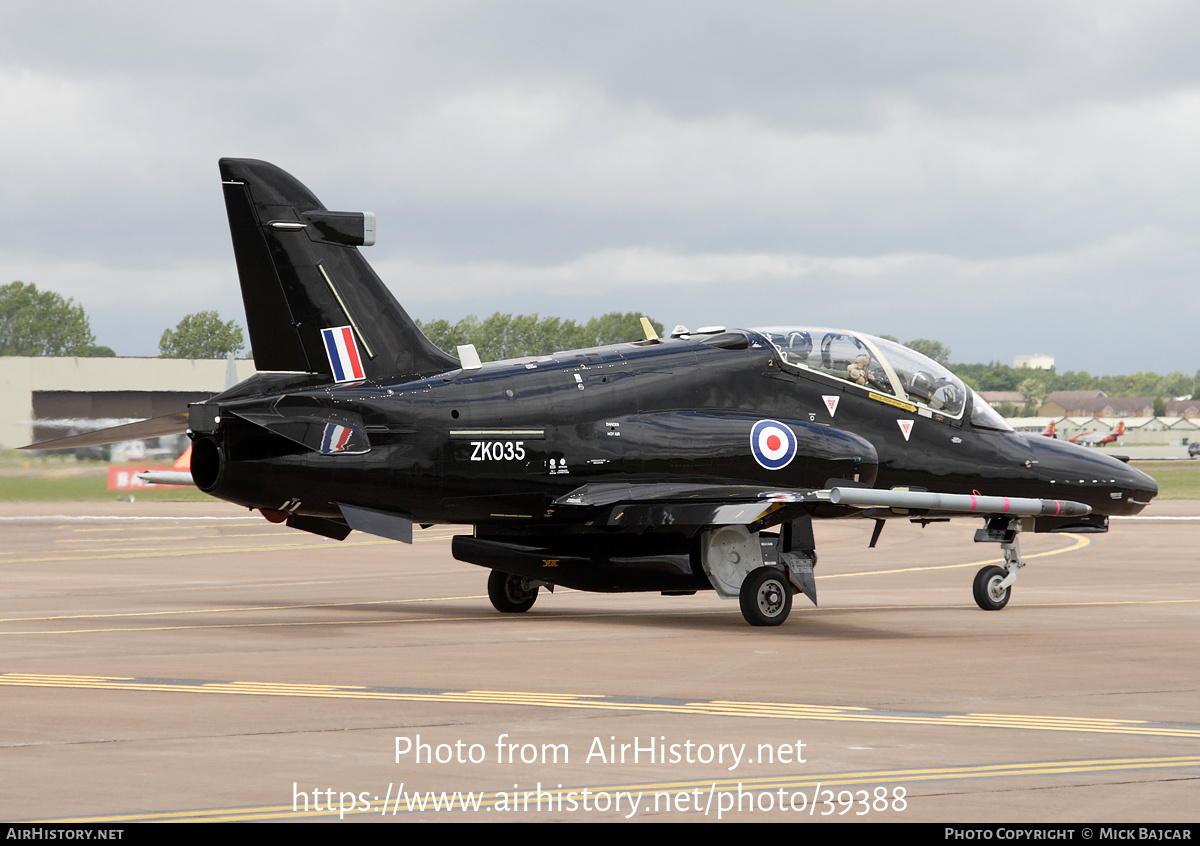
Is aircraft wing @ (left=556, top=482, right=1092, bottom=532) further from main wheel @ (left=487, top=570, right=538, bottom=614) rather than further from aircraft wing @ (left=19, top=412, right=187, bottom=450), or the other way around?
aircraft wing @ (left=19, top=412, right=187, bottom=450)

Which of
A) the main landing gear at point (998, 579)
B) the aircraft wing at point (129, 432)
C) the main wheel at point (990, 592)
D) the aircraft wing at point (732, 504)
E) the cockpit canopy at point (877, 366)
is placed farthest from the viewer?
the main wheel at point (990, 592)

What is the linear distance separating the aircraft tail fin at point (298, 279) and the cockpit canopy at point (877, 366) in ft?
18.9

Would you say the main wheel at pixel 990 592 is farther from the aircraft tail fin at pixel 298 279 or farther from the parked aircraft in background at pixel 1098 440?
the parked aircraft in background at pixel 1098 440

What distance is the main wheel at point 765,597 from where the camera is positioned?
18.5m

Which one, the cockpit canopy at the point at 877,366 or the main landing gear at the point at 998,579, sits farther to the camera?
the main landing gear at the point at 998,579

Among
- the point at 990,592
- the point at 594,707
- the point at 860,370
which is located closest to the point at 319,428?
the point at 594,707

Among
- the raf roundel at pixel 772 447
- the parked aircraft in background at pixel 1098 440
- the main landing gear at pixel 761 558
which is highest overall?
the raf roundel at pixel 772 447

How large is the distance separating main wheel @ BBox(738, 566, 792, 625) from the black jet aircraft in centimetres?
3

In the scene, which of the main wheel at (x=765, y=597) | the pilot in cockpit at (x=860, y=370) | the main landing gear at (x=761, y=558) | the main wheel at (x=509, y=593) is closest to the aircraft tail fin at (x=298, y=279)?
the main wheel at (x=509, y=593)

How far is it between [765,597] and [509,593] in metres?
4.08

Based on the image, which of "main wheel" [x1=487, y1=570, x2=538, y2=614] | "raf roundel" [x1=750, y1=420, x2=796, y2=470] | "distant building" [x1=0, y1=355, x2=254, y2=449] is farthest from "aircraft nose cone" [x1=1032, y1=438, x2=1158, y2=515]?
"distant building" [x1=0, y1=355, x2=254, y2=449]

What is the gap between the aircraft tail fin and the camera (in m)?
17.9

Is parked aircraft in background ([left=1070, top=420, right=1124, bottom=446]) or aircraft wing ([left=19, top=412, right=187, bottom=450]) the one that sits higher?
aircraft wing ([left=19, top=412, right=187, bottom=450])
